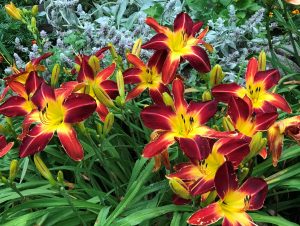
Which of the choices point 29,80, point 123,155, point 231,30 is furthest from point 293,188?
point 231,30

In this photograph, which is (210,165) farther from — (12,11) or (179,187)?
(12,11)

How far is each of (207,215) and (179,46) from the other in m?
0.71

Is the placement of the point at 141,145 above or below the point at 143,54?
below

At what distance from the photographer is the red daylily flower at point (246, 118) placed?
5.51 feet

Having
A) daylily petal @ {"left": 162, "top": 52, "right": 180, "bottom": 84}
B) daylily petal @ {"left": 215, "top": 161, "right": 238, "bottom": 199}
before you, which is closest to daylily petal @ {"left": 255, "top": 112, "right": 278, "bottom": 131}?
daylily petal @ {"left": 215, "top": 161, "right": 238, "bottom": 199}

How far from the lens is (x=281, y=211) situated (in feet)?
7.57

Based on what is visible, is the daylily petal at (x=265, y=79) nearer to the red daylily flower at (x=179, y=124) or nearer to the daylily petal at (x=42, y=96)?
the red daylily flower at (x=179, y=124)

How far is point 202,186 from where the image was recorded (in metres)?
1.57

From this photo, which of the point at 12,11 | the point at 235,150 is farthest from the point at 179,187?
the point at 12,11

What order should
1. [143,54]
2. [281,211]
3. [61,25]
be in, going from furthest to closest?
[61,25]
[143,54]
[281,211]

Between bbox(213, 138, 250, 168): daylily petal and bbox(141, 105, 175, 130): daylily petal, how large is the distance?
0.19 m

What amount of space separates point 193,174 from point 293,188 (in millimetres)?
581

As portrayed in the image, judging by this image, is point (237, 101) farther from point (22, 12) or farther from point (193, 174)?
point (22, 12)

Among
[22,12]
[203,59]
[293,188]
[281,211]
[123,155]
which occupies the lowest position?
[281,211]
